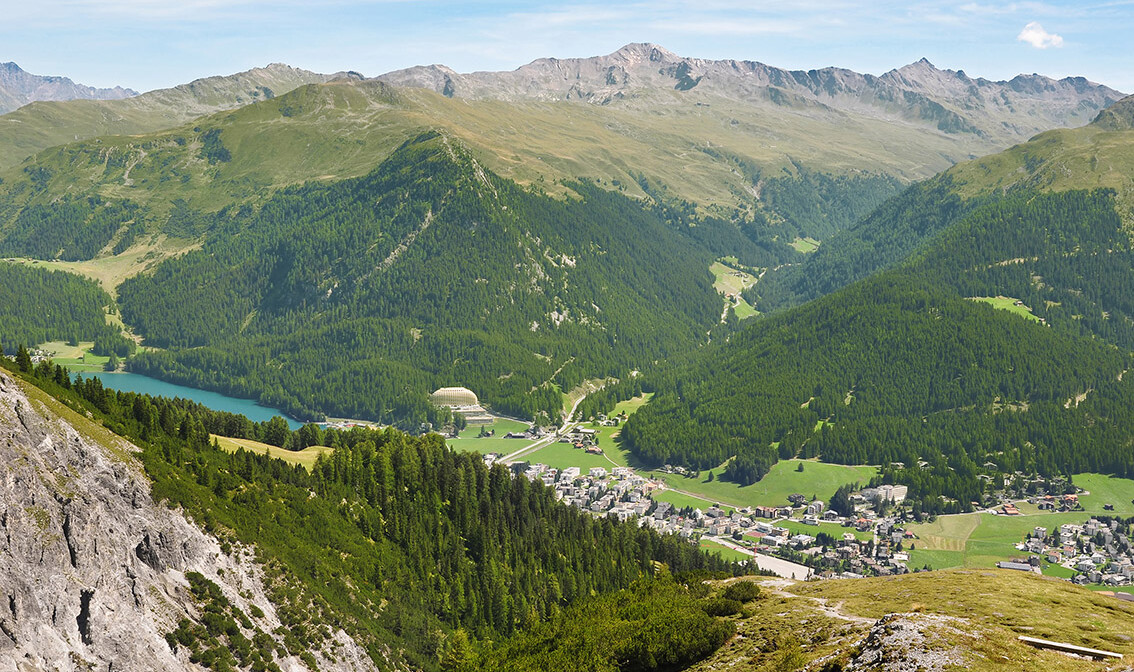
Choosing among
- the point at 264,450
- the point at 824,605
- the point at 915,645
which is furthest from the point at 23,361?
the point at 915,645

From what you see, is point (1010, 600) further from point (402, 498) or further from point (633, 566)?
point (402, 498)

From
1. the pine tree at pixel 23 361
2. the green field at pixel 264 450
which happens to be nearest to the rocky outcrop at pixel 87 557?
the pine tree at pixel 23 361

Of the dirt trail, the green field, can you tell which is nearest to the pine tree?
the green field

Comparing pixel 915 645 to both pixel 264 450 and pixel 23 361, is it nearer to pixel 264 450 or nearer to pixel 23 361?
pixel 23 361

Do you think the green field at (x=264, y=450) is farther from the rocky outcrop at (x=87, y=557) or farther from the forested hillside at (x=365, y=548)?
the rocky outcrop at (x=87, y=557)

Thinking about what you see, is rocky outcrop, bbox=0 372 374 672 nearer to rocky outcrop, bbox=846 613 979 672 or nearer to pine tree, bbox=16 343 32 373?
pine tree, bbox=16 343 32 373

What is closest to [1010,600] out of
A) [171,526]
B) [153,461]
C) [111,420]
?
[171,526]
